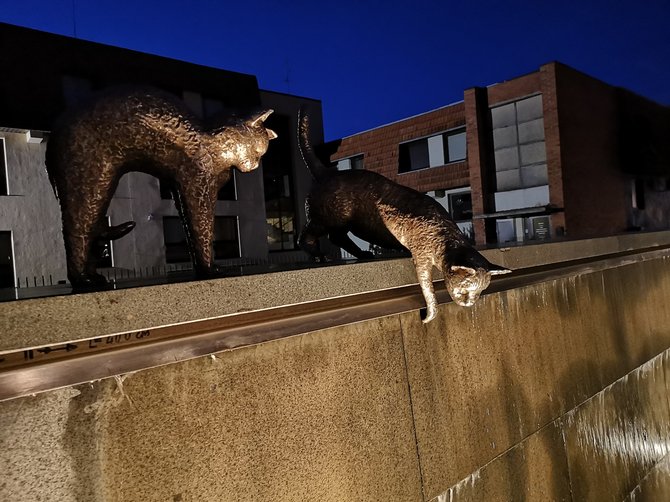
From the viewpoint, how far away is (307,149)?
3143 millimetres

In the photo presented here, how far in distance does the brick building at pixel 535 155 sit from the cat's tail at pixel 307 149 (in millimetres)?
12941

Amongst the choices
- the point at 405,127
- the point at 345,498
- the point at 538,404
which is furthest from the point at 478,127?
the point at 345,498

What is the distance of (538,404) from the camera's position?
11.1 ft

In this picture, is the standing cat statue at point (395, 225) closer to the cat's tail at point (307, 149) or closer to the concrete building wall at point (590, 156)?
the cat's tail at point (307, 149)

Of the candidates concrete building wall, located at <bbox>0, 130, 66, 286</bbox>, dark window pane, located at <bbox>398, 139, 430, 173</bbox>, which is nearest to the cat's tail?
concrete building wall, located at <bbox>0, 130, 66, 286</bbox>

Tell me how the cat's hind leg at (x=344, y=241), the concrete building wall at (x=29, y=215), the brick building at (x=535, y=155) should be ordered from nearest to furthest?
the cat's hind leg at (x=344, y=241) < the concrete building wall at (x=29, y=215) < the brick building at (x=535, y=155)

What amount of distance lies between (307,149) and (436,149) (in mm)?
16844

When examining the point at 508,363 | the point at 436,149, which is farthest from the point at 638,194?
the point at 508,363

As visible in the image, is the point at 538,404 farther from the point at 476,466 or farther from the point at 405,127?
the point at 405,127

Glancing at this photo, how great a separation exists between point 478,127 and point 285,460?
56.5 ft

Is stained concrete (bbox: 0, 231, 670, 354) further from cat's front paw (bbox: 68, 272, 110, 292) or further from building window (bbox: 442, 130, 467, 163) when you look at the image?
building window (bbox: 442, 130, 467, 163)

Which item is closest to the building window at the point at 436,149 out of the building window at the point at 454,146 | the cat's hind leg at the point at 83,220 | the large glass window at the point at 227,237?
the building window at the point at 454,146

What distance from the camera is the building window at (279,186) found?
18484 mm

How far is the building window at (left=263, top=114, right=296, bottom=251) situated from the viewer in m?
18.5
